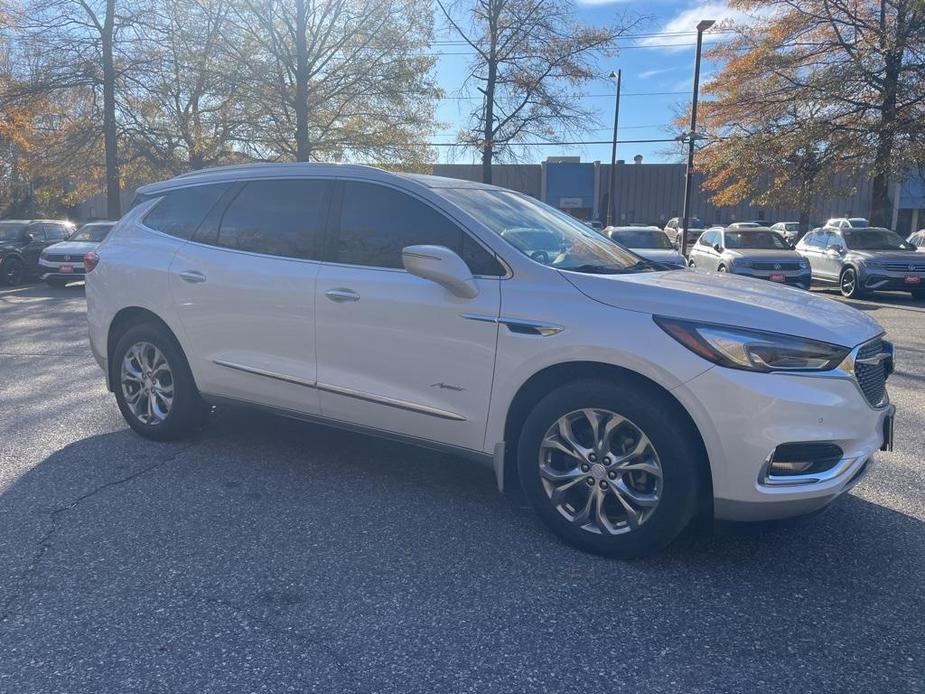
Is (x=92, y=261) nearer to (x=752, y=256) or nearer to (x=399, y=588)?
(x=399, y=588)

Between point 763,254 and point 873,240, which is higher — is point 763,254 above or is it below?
below

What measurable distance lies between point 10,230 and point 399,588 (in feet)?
61.7

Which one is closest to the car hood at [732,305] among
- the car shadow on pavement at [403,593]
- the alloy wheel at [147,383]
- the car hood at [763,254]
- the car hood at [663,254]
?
the car shadow on pavement at [403,593]

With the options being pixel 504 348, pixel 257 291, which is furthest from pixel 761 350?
pixel 257 291

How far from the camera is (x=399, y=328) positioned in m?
3.98

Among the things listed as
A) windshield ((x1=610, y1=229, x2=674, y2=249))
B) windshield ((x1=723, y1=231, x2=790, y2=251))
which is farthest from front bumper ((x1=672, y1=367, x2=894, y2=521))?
windshield ((x1=723, y1=231, x2=790, y2=251))

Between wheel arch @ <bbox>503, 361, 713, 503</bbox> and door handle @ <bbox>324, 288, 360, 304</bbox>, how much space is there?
1.09m

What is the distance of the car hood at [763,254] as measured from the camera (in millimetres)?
15234

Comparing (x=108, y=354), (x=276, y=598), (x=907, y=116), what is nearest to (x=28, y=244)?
(x=108, y=354)

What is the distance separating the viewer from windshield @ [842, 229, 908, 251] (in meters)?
16.3

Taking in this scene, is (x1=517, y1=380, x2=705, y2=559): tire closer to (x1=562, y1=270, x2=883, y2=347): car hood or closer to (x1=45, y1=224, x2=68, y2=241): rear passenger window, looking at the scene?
(x1=562, y1=270, x2=883, y2=347): car hood

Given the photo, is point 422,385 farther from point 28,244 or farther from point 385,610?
point 28,244

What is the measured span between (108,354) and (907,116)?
2051 cm

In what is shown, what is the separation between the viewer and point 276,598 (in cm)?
318
